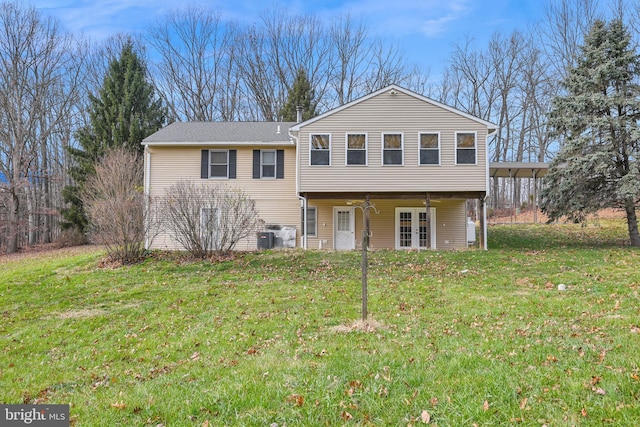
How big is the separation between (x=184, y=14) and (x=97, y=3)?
68.1 ft

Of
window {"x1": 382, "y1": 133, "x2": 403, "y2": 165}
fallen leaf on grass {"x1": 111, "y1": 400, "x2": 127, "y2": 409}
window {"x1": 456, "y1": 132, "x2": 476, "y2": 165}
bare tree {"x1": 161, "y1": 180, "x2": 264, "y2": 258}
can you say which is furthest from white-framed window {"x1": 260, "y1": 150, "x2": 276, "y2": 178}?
fallen leaf on grass {"x1": 111, "y1": 400, "x2": 127, "y2": 409}

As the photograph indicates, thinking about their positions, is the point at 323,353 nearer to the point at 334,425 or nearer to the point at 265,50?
the point at 334,425

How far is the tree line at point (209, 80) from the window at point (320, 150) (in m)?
12.7

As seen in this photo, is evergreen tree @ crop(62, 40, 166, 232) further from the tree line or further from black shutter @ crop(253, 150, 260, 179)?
black shutter @ crop(253, 150, 260, 179)

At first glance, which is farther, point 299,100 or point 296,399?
point 299,100

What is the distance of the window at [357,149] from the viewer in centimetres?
1448

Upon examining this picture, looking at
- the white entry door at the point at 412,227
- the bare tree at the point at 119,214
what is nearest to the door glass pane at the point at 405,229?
the white entry door at the point at 412,227

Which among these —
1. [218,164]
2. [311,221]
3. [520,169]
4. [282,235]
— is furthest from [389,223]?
[520,169]

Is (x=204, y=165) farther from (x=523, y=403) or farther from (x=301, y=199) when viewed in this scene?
(x=523, y=403)

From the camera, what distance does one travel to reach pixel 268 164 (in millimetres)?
16250

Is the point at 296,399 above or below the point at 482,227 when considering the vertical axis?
below

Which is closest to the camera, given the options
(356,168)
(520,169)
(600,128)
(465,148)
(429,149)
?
(600,128)

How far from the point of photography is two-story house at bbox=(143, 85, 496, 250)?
14.3 m

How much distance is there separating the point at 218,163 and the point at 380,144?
6.68 metres
